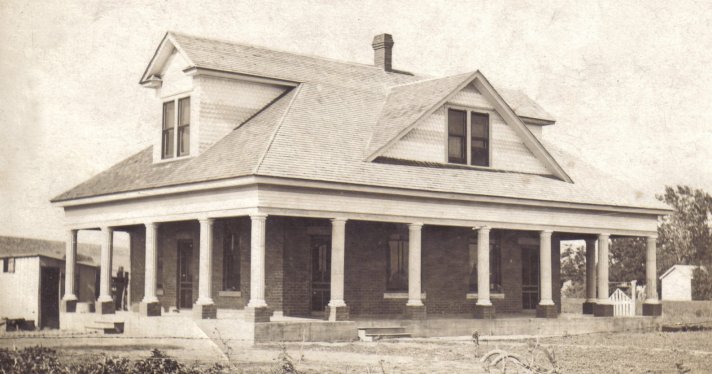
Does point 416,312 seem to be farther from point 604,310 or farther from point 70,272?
point 70,272

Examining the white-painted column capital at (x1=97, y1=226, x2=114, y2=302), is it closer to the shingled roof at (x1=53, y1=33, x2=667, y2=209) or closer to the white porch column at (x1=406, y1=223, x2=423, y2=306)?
the shingled roof at (x1=53, y1=33, x2=667, y2=209)

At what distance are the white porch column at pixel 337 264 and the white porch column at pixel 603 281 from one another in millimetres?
10055

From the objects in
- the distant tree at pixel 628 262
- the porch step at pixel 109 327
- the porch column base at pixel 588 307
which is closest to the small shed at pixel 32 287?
the porch step at pixel 109 327

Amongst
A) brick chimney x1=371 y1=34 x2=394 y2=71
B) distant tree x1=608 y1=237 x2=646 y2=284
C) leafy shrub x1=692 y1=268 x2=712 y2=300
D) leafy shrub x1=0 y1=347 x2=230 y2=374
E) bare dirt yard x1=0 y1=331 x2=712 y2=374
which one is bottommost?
bare dirt yard x1=0 y1=331 x2=712 y2=374

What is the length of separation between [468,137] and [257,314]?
9.17 metres

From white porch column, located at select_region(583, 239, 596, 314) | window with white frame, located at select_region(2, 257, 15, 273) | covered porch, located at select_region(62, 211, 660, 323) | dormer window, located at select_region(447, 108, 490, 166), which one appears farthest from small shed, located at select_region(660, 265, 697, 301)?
window with white frame, located at select_region(2, 257, 15, 273)

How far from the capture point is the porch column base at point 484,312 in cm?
2956

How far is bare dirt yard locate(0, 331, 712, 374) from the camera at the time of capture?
18547mm

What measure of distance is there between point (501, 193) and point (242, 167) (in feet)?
26.8

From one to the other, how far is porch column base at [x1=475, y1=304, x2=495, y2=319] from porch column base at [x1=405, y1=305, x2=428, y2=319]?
2.14m

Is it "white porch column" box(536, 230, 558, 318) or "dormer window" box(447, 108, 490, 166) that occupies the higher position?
"dormer window" box(447, 108, 490, 166)

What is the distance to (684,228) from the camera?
80125 millimetres

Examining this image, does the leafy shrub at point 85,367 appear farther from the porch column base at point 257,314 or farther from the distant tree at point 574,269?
the distant tree at point 574,269

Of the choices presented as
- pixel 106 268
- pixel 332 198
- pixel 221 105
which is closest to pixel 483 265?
pixel 332 198
